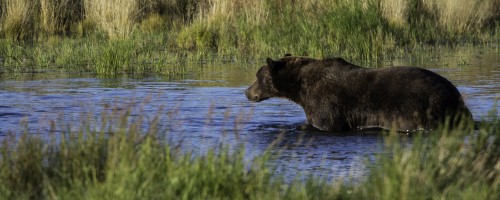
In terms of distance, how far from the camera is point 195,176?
590 cm

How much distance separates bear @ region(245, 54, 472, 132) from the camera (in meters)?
9.63

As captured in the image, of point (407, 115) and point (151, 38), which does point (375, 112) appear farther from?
point (151, 38)

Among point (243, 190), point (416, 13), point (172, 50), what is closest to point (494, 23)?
point (416, 13)

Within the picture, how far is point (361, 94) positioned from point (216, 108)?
255cm

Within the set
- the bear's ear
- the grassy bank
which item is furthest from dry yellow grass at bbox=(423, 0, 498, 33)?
the grassy bank

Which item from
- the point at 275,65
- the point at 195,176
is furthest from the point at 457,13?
the point at 195,176

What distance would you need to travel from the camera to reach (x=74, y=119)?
1101 centimetres

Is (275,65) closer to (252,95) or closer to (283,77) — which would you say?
(283,77)

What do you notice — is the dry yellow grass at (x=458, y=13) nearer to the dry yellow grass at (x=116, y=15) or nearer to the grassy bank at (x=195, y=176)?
the dry yellow grass at (x=116, y=15)

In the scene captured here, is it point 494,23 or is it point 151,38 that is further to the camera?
point 494,23

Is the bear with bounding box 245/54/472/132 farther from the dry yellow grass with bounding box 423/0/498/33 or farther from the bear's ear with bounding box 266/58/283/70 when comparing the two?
the dry yellow grass with bounding box 423/0/498/33

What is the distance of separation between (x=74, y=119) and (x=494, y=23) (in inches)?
575

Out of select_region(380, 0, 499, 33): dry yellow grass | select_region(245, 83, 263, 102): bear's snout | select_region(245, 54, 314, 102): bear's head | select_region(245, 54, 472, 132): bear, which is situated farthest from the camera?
select_region(380, 0, 499, 33): dry yellow grass

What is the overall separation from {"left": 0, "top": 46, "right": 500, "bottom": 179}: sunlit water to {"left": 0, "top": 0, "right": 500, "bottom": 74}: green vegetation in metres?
1.05
